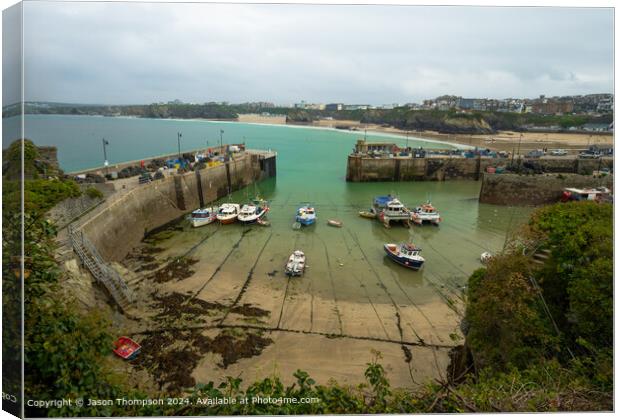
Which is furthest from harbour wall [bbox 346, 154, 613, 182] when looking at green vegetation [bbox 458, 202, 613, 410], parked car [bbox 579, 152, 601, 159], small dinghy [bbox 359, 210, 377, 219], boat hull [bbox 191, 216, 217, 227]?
green vegetation [bbox 458, 202, 613, 410]

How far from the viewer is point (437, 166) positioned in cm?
3284

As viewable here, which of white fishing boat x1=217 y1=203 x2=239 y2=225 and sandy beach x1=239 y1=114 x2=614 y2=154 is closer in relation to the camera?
white fishing boat x1=217 y1=203 x2=239 y2=225

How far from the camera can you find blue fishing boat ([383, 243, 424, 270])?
44.1 ft

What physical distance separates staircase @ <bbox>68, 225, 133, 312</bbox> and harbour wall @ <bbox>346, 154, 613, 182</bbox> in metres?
23.5

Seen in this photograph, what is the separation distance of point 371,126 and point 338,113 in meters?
14.6

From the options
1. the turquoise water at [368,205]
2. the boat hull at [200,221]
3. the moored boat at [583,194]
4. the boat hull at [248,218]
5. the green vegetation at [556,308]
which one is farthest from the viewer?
the moored boat at [583,194]

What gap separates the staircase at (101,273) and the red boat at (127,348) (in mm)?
1874

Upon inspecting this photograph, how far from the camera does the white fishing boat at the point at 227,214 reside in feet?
61.2

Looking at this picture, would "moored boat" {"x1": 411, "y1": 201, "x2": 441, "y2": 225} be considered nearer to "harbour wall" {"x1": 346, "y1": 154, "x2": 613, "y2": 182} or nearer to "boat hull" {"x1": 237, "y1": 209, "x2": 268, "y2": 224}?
"boat hull" {"x1": 237, "y1": 209, "x2": 268, "y2": 224}

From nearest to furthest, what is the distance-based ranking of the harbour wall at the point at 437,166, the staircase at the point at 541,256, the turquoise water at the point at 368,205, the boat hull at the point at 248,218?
the staircase at the point at 541,256
the turquoise water at the point at 368,205
the boat hull at the point at 248,218
the harbour wall at the point at 437,166

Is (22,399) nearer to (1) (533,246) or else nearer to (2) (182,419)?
(2) (182,419)

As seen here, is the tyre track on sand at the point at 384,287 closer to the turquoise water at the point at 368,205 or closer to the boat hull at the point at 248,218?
the turquoise water at the point at 368,205

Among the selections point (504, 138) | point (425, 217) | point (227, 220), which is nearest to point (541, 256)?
point (425, 217)

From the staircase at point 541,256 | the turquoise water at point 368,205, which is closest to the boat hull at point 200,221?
the turquoise water at point 368,205
